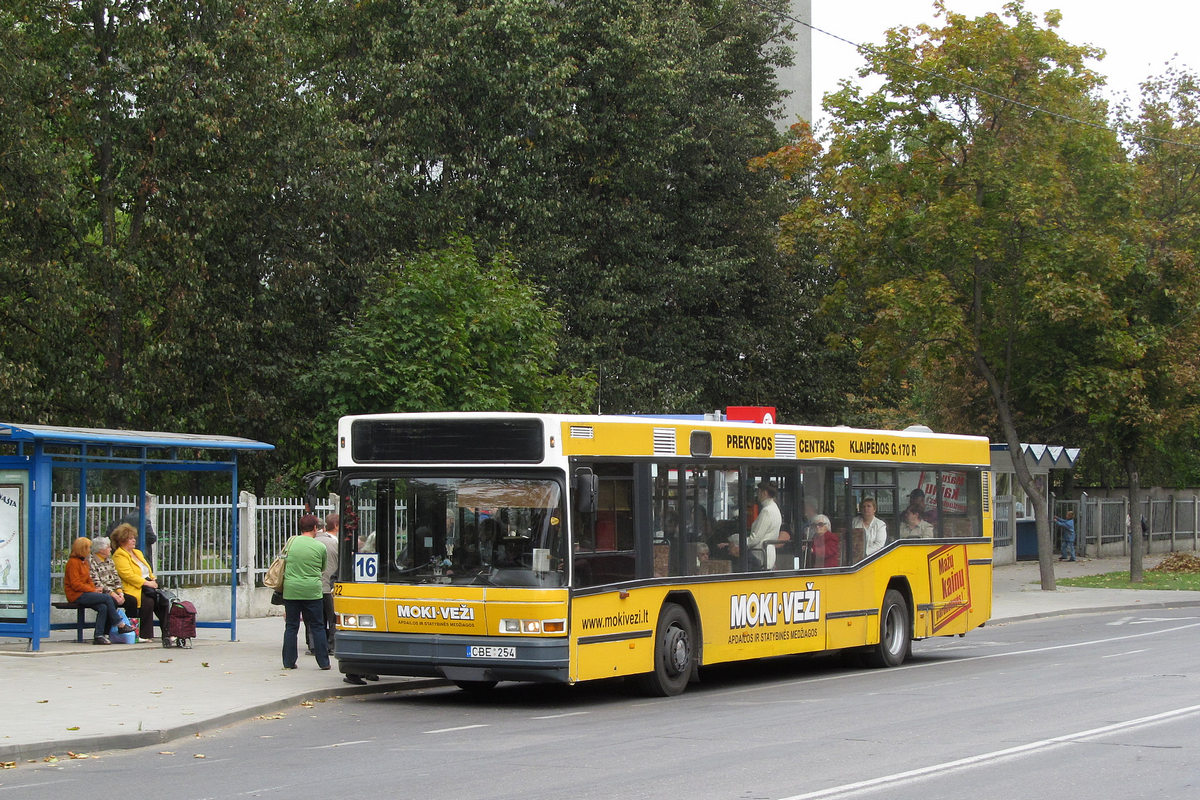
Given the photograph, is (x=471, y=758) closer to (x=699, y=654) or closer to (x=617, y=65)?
(x=699, y=654)

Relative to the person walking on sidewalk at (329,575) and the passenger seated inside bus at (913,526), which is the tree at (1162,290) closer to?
the passenger seated inside bus at (913,526)

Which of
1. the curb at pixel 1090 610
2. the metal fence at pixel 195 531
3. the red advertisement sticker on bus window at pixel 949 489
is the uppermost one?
the red advertisement sticker on bus window at pixel 949 489

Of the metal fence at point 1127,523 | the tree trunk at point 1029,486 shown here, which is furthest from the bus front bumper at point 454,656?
the metal fence at point 1127,523

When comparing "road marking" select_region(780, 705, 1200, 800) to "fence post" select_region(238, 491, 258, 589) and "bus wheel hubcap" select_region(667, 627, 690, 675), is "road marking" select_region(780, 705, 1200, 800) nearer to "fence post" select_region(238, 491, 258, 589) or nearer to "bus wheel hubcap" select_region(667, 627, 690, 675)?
"bus wheel hubcap" select_region(667, 627, 690, 675)

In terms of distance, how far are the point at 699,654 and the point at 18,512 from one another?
8131 millimetres

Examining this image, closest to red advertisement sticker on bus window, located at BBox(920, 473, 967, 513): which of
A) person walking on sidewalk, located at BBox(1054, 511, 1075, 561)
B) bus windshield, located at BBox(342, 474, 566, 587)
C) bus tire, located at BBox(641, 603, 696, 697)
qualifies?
bus tire, located at BBox(641, 603, 696, 697)

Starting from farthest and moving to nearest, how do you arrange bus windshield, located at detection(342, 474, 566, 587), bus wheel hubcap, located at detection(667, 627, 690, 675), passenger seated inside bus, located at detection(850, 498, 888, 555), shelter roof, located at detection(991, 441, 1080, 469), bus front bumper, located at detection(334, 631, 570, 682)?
shelter roof, located at detection(991, 441, 1080, 469)
passenger seated inside bus, located at detection(850, 498, 888, 555)
bus wheel hubcap, located at detection(667, 627, 690, 675)
bus windshield, located at detection(342, 474, 566, 587)
bus front bumper, located at detection(334, 631, 570, 682)

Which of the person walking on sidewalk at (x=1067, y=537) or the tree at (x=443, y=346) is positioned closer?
the tree at (x=443, y=346)

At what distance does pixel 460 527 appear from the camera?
13141mm

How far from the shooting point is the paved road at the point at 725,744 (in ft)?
29.1

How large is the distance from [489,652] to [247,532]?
10.9 metres

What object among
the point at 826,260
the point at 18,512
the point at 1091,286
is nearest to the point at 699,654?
the point at 18,512

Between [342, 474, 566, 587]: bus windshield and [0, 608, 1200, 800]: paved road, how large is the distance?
1.29 meters

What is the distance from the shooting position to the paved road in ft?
29.1
